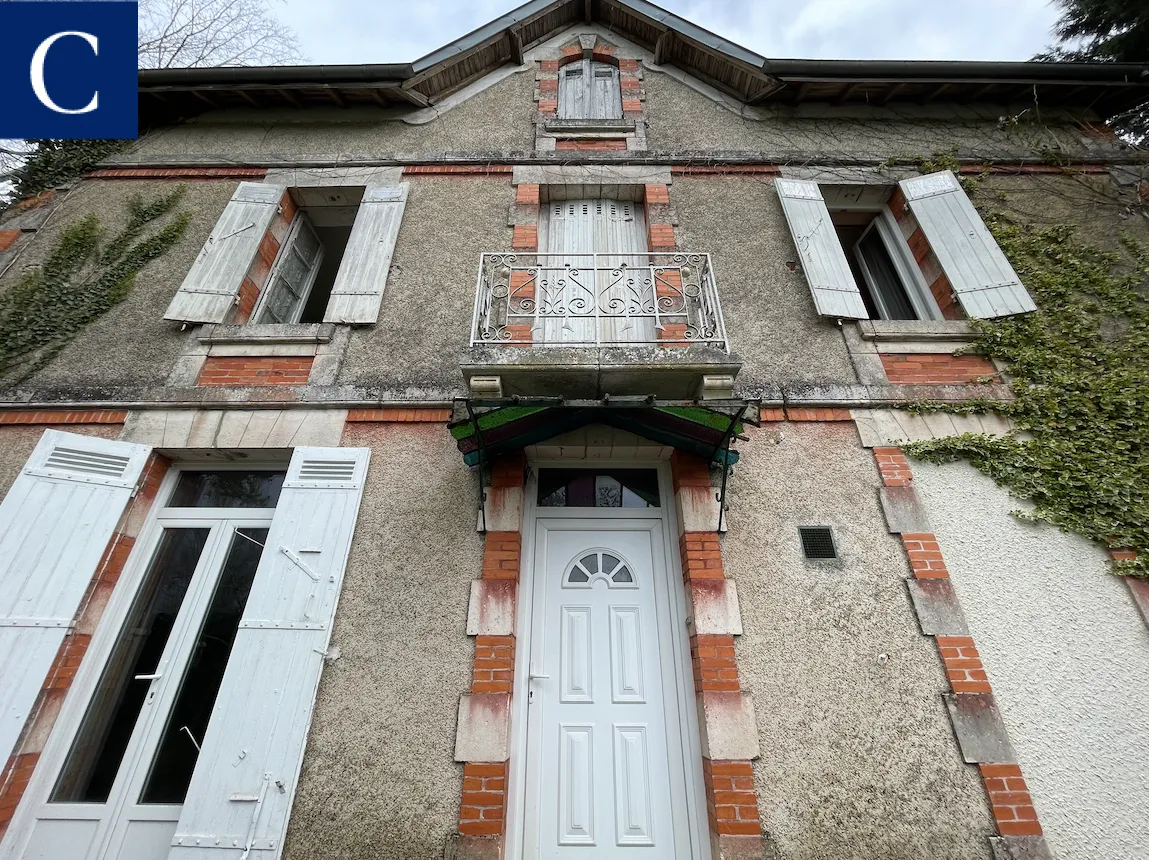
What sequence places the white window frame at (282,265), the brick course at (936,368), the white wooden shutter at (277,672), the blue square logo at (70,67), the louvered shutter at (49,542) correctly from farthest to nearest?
the blue square logo at (70,67) < the white window frame at (282,265) < the brick course at (936,368) < the louvered shutter at (49,542) < the white wooden shutter at (277,672)

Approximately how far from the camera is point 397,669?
10.4 ft

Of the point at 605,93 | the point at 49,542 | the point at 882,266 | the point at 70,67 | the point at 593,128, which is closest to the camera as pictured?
the point at 49,542

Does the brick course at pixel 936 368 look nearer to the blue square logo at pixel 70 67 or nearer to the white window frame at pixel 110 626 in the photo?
the white window frame at pixel 110 626

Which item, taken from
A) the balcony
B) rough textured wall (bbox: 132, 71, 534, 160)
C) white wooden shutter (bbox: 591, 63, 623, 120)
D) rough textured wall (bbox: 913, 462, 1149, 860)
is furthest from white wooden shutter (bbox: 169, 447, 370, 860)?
white wooden shutter (bbox: 591, 63, 623, 120)

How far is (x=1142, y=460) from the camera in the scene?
363cm

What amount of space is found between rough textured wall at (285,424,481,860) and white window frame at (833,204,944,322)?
14.7ft

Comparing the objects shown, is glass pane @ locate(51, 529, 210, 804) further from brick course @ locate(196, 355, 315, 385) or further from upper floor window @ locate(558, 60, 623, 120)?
upper floor window @ locate(558, 60, 623, 120)

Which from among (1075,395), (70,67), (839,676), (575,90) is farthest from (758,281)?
(70,67)

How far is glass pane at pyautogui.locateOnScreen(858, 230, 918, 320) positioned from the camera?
5086 mm

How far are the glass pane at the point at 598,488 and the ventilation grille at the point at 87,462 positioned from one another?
3.10 meters

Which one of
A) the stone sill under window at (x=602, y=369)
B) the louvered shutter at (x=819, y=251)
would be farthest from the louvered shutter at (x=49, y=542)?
the louvered shutter at (x=819, y=251)

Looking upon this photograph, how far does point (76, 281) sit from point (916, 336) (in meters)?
7.53

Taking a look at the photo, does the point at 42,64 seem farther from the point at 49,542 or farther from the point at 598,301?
the point at 598,301

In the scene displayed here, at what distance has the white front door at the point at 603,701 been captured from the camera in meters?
3.08
